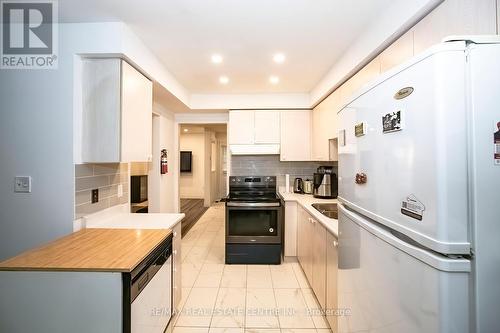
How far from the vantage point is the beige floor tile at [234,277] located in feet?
8.19

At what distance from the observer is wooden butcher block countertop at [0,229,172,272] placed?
111 centimetres

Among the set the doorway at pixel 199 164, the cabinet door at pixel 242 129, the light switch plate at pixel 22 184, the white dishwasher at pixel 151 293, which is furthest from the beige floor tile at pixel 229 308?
the doorway at pixel 199 164

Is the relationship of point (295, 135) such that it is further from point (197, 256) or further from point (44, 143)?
point (44, 143)

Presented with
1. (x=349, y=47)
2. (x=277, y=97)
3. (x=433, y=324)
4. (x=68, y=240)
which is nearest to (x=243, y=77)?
(x=277, y=97)

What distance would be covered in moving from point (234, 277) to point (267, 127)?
6.97 feet

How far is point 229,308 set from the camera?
210 cm

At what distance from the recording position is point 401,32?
139cm

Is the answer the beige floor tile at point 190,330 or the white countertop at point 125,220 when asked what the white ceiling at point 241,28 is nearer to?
the white countertop at point 125,220

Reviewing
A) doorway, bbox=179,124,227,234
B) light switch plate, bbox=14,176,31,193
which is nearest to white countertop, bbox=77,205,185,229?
light switch plate, bbox=14,176,31,193

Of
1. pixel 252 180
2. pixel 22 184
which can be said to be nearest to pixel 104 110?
pixel 22 184

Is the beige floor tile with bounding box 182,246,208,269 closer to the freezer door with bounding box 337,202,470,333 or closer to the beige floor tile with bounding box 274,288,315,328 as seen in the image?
the beige floor tile with bounding box 274,288,315,328

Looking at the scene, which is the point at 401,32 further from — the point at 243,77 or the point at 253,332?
the point at 253,332

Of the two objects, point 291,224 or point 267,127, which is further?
point 267,127

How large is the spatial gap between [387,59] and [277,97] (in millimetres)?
1996
